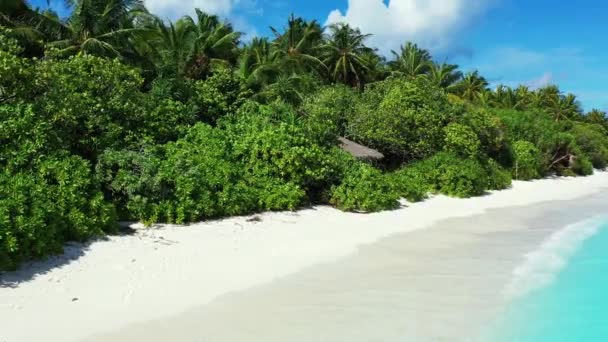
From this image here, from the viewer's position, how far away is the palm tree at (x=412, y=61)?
4009cm

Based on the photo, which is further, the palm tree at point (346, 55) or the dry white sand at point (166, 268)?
the palm tree at point (346, 55)

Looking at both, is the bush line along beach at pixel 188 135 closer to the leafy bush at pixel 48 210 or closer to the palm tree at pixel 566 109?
the leafy bush at pixel 48 210

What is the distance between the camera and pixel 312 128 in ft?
50.6

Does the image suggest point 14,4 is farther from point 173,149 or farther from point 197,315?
point 197,315

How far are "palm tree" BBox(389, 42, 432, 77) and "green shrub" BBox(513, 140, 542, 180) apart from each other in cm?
1334

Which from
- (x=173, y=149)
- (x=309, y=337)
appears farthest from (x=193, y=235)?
(x=309, y=337)

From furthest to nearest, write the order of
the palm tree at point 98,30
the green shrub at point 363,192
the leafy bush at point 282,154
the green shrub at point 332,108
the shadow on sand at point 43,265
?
the palm tree at point 98,30, the green shrub at point 332,108, the green shrub at point 363,192, the leafy bush at point 282,154, the shadow on sand at point 43,265

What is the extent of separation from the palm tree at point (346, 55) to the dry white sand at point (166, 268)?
22351 mm

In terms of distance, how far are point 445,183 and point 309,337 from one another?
526 inches

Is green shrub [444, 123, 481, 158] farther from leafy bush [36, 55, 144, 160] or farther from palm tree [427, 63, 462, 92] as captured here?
palm tree [427, 63, 462, 92]

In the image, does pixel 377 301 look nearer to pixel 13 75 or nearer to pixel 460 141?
pixel 13 75

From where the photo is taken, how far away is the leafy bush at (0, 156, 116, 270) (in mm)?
7102

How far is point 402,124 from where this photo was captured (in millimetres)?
20188

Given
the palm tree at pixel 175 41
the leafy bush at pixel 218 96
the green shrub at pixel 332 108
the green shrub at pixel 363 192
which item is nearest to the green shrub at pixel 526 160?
the green shrub at pixel 332 108
